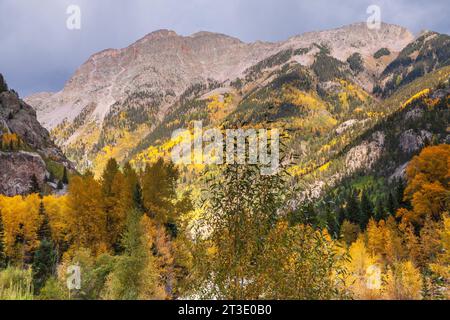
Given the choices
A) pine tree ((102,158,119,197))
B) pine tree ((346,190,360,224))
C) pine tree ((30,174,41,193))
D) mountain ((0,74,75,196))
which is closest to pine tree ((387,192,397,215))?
pine tree ((346,190,360,224))

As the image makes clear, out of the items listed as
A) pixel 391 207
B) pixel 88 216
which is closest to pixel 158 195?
pixel 88 216

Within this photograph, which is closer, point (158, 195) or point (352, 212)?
point (158, 195)

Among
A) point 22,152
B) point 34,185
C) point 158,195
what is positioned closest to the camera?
point 158,195

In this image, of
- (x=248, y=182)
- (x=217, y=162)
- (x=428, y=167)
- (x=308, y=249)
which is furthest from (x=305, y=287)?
(x=428, y=167)

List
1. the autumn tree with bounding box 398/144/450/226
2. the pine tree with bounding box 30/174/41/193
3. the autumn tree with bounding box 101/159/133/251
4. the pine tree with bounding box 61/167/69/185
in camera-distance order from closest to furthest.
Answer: the autumn tree with bounding box 101/159/133/251 < the autumn tree with bounding box 398/144/450/226 < the pine tree with bounding box 30/174/41/193 < the pine tree with bounding box 61/167/69/185

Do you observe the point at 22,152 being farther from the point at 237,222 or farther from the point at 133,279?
the point at 237,222

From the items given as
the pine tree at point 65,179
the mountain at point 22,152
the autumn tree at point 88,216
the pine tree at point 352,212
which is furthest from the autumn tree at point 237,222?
the pine tree at point 65,179

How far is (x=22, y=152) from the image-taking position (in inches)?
4232

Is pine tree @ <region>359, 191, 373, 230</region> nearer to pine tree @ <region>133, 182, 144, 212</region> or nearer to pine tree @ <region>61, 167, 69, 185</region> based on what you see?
pine tree @ <region>133, 182, 144, 212</region>

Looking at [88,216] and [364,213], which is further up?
[364,213]

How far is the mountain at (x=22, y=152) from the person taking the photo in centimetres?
10169

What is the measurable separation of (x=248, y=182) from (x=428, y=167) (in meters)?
61.0

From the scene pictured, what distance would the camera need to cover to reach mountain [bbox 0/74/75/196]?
102 m
